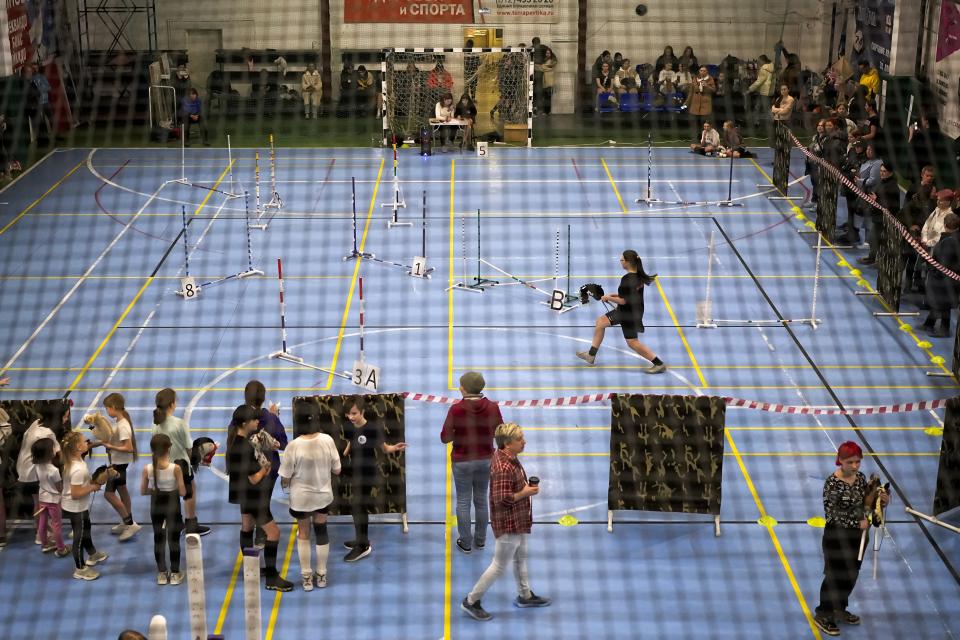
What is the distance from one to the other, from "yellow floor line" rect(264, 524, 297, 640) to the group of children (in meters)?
0.10

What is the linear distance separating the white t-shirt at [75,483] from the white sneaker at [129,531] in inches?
24.6

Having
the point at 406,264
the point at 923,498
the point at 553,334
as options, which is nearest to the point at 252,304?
the point at 406,264

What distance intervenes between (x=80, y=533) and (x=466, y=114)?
41.5 ft

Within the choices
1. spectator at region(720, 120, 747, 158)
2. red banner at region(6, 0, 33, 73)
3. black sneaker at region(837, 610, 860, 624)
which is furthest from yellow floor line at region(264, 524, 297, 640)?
red banner at region(6, 0, 33, 73)

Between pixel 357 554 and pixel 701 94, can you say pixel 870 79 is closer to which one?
pixel 701 94

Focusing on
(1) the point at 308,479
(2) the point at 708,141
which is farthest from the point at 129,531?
(2) the point at 708,141

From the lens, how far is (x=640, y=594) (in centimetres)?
707

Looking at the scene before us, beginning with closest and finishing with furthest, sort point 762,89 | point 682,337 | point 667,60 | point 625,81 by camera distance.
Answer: point 682,337, point 762,89, point 625,81, point 667,60

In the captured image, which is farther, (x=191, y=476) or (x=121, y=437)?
(x=121, y=437)

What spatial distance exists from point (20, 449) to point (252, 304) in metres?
4.59

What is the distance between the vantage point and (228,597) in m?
6.96

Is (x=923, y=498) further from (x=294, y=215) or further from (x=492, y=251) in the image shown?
(x=294, y=215)

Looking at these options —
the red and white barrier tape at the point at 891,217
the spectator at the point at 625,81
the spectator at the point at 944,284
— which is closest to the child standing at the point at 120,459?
the red and white barrier tape at the point at 891,217

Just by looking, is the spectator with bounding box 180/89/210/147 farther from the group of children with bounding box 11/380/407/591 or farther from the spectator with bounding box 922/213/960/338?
the group of children with bounding box 11/380/407/591
